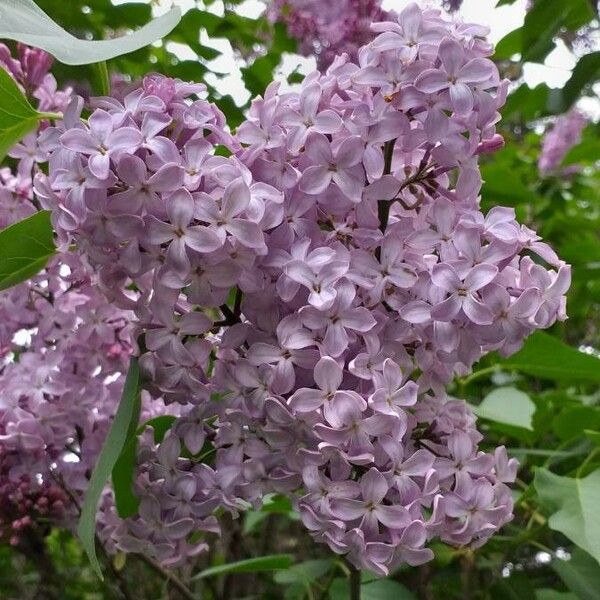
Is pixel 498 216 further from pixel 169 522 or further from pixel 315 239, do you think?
pixel 169 522

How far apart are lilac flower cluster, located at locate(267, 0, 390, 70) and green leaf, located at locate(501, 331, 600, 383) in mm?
711

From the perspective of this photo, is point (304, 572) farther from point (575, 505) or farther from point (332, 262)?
point (332, 262)

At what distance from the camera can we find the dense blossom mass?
77cm

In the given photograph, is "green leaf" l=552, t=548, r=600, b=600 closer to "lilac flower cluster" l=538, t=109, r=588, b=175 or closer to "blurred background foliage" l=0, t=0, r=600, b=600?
"blurred background foliage" l=0, t=0, r=600, b=600

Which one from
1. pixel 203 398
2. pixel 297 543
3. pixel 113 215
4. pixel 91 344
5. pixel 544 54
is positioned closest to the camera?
pixel 113 215

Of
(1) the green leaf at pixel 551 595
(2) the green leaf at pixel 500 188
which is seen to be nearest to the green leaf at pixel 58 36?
(1) the green leaf at pixel 551 595

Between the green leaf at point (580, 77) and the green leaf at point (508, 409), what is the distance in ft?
1.79

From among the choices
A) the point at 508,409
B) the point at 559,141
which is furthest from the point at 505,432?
the point at 559,141

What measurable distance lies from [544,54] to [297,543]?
4.21 feet

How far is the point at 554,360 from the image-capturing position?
131 centimetres

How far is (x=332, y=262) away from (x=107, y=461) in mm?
284

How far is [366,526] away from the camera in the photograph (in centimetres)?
79

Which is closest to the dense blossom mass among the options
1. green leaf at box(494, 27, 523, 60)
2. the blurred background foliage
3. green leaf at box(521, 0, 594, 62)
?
the blurred background foliage

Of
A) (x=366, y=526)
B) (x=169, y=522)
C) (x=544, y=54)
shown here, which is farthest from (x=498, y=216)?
(x=544, y=54)
